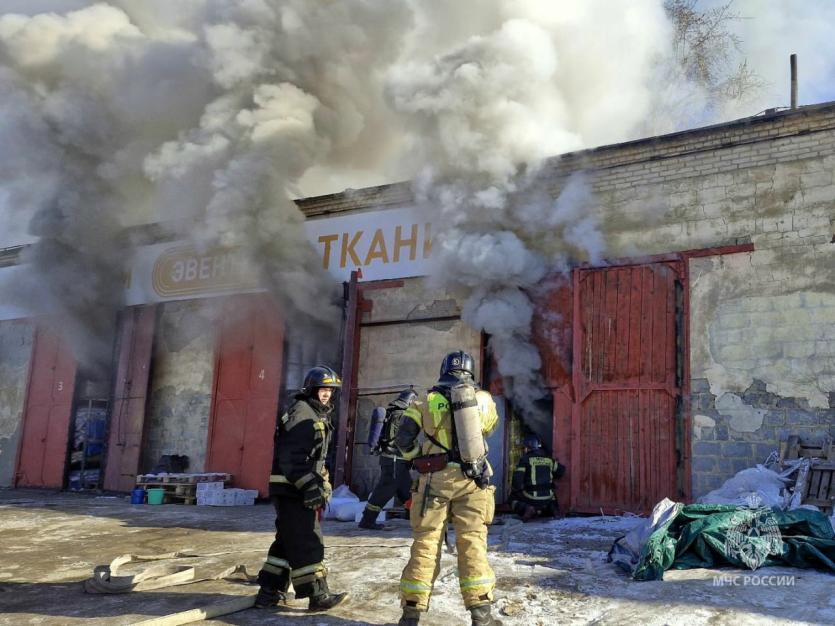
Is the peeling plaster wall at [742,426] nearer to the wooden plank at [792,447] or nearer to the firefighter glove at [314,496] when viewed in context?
the wooden plank at [792,447]

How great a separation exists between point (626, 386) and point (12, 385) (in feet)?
42.9

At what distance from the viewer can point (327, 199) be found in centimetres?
1174

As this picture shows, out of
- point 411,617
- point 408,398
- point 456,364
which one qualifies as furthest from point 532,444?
point 411,617

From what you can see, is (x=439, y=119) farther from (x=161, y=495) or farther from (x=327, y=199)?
(x=161, y=495)

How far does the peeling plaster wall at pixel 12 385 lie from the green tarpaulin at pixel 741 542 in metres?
14.1

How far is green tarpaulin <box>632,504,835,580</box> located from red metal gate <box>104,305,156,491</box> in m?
10.6

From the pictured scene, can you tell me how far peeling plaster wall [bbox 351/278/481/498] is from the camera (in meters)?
10.4

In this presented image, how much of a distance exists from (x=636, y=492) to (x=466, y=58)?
20.8 feet

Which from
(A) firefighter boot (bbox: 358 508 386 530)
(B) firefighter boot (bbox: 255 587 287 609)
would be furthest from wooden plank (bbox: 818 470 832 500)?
(B) firefighter boot (bbox: 255 587 287 609)

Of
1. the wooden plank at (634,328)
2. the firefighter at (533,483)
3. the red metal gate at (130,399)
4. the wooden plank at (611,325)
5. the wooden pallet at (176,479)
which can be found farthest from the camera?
the red metal gate at (130,399)

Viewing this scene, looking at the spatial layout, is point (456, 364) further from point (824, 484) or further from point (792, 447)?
point (792, 447)

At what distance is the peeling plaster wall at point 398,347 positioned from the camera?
408 inches

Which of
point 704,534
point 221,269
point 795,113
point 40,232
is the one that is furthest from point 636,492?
point 40,232

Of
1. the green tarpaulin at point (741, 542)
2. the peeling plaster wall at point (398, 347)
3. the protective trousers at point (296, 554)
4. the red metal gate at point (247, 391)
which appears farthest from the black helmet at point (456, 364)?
the red metal gate at point (247, 391)
